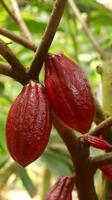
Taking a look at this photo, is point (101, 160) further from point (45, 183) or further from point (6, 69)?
point (45, 183)

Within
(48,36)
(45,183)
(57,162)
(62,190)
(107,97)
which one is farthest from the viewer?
(45,183)

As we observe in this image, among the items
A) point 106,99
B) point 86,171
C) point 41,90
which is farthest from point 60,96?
point 106,99

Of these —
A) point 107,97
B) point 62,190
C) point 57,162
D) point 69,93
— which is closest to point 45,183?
point 57,162

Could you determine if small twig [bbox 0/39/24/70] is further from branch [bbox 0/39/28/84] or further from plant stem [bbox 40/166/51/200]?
plant stem [bbox 40/166/51/200]

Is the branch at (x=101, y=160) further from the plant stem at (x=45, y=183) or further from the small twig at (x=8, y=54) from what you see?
the plant stem at (x=45, y=183)

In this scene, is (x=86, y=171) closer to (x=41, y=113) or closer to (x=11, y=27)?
(x=41, y=113)

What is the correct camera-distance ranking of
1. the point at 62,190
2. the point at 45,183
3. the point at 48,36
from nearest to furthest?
the point at 48,36 → the point at 62,190 → the point at 45,183

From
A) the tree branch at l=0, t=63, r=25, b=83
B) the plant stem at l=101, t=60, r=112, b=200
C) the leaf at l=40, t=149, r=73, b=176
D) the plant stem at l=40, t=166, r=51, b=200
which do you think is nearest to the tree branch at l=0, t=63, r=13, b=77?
the tree branch at l=0, t=63, r=25, b=83
